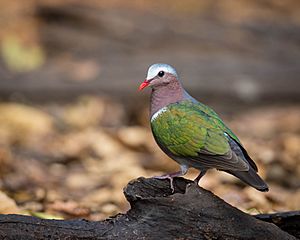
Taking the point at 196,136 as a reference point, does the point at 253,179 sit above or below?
below

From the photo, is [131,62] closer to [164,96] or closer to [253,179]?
[164,96]

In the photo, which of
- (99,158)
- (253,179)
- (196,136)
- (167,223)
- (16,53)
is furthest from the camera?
(16,53)

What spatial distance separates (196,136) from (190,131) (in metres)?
0.05

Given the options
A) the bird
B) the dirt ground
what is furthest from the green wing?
the dirt ground

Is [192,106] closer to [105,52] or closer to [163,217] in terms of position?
[163,217]

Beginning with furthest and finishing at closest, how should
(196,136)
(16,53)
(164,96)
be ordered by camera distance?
(16,53) < (164,96) < (196,136)

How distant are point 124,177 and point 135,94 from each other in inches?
134

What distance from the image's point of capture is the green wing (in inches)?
154

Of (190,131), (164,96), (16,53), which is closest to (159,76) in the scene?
(164,96)

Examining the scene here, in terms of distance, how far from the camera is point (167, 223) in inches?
140

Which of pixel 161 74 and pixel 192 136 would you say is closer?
pixel 192 136

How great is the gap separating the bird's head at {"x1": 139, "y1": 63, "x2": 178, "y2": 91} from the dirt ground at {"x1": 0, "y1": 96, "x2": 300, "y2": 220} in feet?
3.52

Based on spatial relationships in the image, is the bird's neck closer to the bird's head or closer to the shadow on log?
the bird's head

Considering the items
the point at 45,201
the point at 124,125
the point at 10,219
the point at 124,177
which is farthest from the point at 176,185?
the point at 124,125
